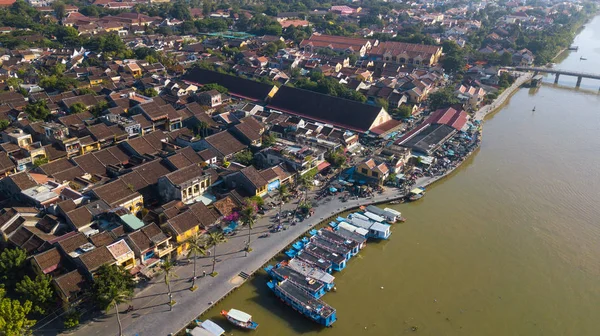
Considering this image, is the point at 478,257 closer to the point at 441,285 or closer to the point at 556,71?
the point at 441,285

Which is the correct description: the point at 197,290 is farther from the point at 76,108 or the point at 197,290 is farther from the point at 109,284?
the point at 76,108

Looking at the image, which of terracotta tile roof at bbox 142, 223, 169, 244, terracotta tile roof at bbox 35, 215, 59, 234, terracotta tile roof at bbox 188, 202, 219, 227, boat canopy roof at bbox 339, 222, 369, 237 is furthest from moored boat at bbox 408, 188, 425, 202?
terracotta tile roof at bbox 35, 215, 59, 234

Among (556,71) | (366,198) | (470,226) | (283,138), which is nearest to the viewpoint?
(470,226)

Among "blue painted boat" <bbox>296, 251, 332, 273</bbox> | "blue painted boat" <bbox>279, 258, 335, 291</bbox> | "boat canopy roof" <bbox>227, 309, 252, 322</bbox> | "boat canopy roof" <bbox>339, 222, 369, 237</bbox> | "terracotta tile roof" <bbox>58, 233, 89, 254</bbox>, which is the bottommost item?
"boat canopy roof" <bbox>227, 309, 252, 322</bbox>

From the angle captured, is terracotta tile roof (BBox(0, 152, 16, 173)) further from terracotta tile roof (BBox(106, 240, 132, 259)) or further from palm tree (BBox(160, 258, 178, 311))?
palm tree (BBox(160, 258, 178, 311))

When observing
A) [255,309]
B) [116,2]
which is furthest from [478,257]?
[116,2]

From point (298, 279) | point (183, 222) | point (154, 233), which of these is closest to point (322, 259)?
point (298, 279)
